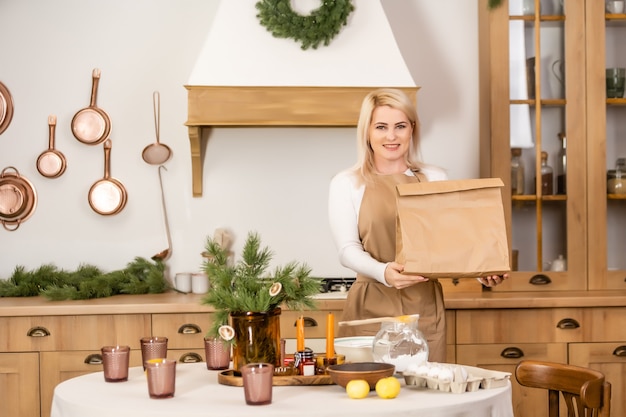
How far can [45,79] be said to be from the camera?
4113 millimetres

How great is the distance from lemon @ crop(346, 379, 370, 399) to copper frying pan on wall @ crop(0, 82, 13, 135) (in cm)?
280

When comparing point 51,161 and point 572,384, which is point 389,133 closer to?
point 572,384

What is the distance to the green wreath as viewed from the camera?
144 inches

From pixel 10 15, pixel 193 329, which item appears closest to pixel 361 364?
pixel 193 329

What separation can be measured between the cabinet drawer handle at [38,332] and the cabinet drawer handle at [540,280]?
200 cm

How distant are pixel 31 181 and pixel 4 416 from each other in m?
1.12

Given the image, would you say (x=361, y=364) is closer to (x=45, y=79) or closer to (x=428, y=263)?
(x=428, y=263)

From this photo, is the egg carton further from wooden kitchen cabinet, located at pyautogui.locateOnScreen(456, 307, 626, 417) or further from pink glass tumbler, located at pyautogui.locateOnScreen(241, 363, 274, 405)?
wooden kitchen cabinet, located at pyautogui.locateOnScreen(456, 307, 626, 417)

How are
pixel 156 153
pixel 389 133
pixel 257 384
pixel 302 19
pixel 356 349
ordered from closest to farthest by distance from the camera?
pixel 257 384, pixel 356 349, pixel 389 133, pixel 302 19, pixel 156 153

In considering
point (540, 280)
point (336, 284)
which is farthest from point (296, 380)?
point (540, 280)

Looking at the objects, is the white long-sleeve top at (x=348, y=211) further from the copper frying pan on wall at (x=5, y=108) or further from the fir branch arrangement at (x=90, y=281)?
the copper frying pan on wall at (x=5, y=108)

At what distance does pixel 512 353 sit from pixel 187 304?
128 centimetres

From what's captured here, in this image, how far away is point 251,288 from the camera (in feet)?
6.68

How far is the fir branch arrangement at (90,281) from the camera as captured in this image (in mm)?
3738
